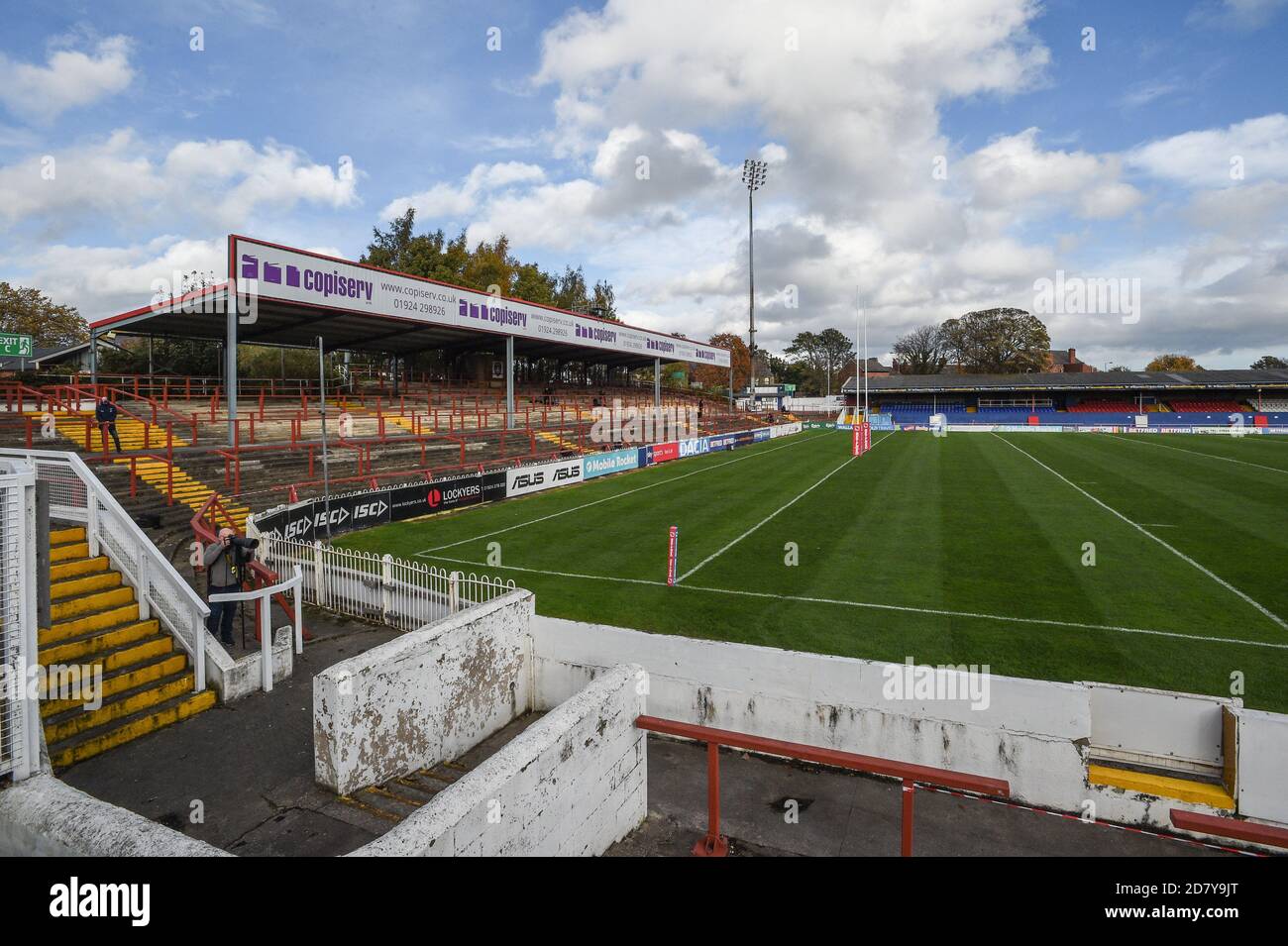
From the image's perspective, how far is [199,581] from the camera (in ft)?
41.1

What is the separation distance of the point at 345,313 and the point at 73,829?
24.9m

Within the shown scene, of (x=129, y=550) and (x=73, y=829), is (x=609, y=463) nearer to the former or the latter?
(x=129, y=550)

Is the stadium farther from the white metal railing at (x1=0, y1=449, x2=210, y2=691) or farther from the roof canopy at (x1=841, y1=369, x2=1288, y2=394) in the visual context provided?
the roof canopy at (x1=841, y1=369, x2=1288, y2=394)

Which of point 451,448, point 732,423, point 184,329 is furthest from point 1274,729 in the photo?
A: point 732,423

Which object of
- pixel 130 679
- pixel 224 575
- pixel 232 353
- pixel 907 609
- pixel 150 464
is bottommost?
pixel 907 609

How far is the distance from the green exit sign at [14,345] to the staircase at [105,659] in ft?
124

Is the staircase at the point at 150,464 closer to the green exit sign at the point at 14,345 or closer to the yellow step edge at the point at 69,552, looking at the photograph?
the yellow step edge at the point at 69,552

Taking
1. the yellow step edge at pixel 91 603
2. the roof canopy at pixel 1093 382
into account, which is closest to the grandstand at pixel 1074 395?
the roof canopy at pixel 1093 382

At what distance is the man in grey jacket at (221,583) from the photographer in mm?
9258

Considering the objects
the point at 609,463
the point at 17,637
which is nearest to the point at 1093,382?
the point at 609,463

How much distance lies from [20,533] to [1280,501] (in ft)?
95.8

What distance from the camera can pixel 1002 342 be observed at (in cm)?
10406

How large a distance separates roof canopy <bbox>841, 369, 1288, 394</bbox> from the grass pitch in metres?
53.5

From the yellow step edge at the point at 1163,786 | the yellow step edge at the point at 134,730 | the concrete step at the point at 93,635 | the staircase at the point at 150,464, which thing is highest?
the staircase at the point at 150,464
